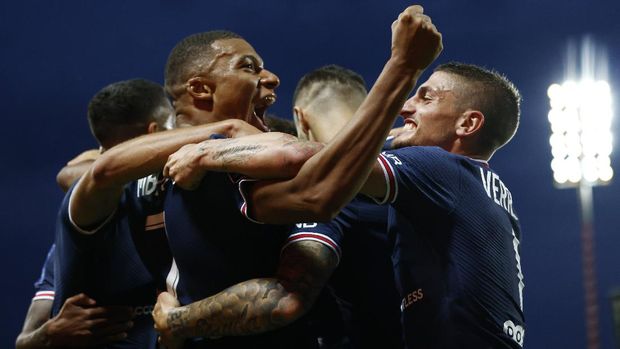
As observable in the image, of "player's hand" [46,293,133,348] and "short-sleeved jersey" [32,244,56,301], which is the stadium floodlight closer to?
"short-sleeved jersey" [32,244,56,301]

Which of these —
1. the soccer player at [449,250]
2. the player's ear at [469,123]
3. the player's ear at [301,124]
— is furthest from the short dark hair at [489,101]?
the player's ear at [301,124]

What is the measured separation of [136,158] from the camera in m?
2.97

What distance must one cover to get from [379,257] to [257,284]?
0.91 meters

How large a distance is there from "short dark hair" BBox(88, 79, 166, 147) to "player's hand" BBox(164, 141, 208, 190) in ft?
4.86

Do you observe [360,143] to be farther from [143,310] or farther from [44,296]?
[44,296]

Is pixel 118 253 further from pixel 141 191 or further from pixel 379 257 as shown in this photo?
pixel 379 257

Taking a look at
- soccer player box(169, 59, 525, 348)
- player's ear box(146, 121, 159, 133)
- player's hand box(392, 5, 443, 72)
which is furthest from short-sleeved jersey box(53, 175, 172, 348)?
player's hand box(392, 5, 443, 72)

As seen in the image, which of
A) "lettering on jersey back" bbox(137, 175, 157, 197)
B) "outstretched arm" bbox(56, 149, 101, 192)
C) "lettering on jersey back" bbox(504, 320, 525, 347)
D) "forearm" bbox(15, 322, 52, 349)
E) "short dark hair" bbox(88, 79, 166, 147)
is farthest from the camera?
"outstretched arm" bbox(56, 149, 101, 192)

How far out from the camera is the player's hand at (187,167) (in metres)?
2.78

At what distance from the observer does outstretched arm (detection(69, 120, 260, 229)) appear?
117 inches

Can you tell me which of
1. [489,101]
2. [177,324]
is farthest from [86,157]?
[489,101]

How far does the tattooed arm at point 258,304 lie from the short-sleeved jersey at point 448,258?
0.44m

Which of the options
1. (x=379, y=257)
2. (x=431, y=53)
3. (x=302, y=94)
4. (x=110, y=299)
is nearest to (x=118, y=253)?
(x=110, y=299)

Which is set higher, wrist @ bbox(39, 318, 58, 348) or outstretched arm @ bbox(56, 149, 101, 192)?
outstretched arm @ bbox(56, 149, 101, 192)
